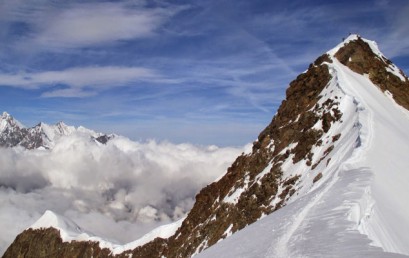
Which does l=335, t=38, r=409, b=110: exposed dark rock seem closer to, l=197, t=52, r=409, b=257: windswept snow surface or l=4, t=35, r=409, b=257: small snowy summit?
l=4, t=35, r=409, b=257: small snowy summit

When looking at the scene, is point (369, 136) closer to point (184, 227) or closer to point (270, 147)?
point (270, 147)

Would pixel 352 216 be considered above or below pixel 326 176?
below

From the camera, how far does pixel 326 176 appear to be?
29125 millimetres

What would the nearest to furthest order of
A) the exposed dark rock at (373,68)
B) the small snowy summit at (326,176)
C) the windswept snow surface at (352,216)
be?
1. the windswept snow surface at (352,216)
2. the small snowy summit at (326,176)
3. the exposed dark rock at (373,68)

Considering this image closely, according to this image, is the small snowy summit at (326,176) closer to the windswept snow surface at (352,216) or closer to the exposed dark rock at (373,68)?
the windswept snow surface at (352,216)

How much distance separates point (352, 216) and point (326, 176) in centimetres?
1464

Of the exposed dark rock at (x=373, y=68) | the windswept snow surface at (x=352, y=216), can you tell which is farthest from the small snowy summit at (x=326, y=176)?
the exposed dark rock at (x=373, y=68)

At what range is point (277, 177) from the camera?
1868 inches

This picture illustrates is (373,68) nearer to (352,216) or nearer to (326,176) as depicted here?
(326,176)

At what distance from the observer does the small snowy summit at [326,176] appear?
583 inches

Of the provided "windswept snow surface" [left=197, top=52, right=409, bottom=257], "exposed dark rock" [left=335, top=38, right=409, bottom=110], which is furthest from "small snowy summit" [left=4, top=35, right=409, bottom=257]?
"exposed dark rock" [left=335, top=38, right=409, bottom=110]

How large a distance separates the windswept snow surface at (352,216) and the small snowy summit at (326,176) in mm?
66

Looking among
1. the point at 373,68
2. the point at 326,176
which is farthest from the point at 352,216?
the point at 373,68

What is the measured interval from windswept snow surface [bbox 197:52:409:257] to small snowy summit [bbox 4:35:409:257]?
7 centimetres
